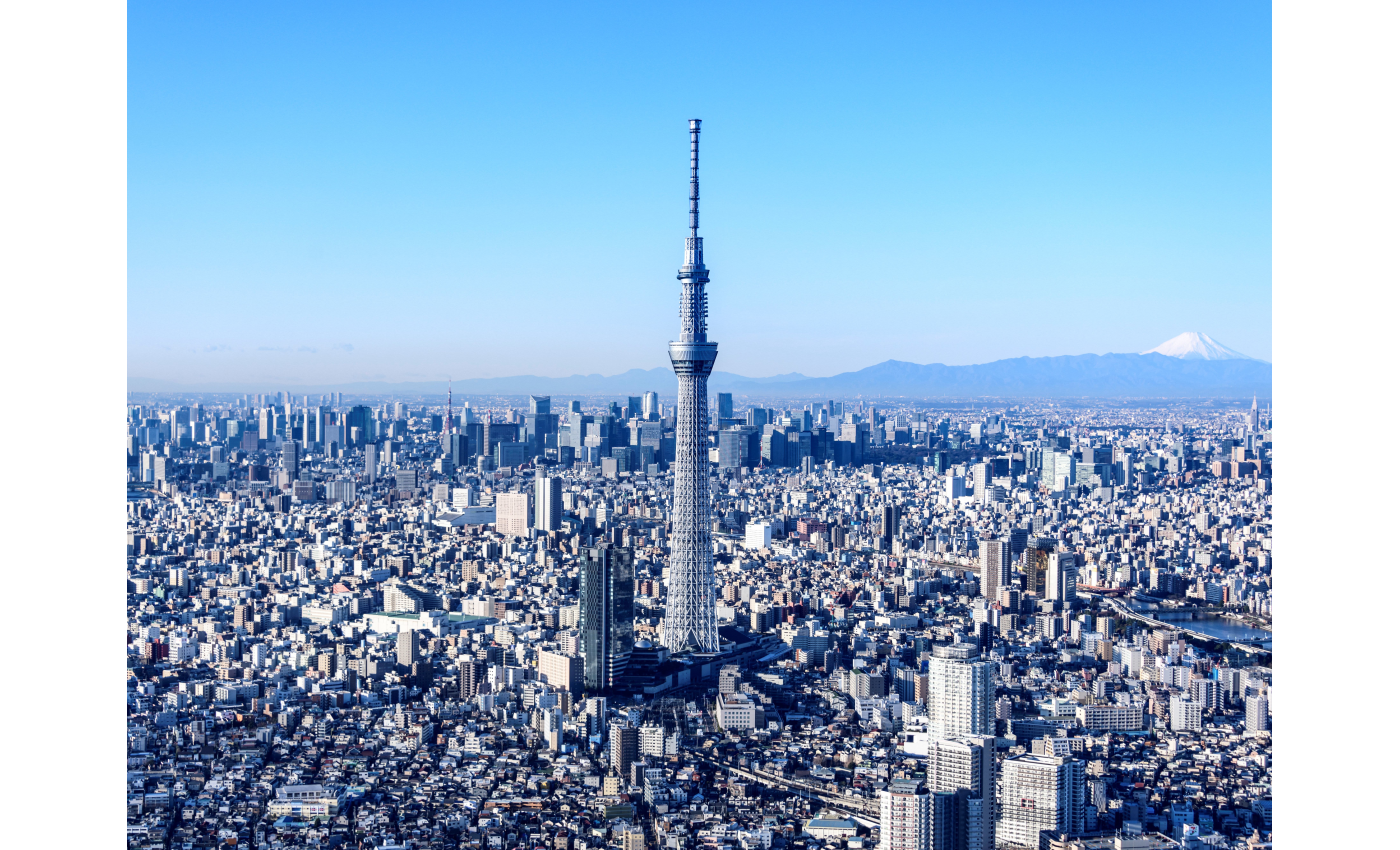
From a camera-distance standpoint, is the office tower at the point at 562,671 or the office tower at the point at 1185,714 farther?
the office tower at the point at 562,671

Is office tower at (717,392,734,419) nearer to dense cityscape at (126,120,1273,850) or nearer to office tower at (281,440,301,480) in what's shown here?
dense cityscape at (126,120,1273,850)

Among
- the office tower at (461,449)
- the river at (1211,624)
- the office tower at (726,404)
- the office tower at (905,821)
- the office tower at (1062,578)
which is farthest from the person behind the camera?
the office tower at (726,404)

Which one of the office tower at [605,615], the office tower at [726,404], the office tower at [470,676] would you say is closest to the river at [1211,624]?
the office tower at [605,615]

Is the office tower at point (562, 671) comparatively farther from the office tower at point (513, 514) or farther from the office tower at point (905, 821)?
the office tower at point (513, 514)

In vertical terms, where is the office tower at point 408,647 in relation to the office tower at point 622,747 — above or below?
above

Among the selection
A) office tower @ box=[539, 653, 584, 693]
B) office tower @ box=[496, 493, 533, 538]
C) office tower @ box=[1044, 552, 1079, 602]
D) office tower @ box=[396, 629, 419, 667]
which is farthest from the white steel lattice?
office tower @ box=[496, 493, 533, 538]

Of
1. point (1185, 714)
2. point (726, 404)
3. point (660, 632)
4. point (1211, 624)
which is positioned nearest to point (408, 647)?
point (660, 632)
